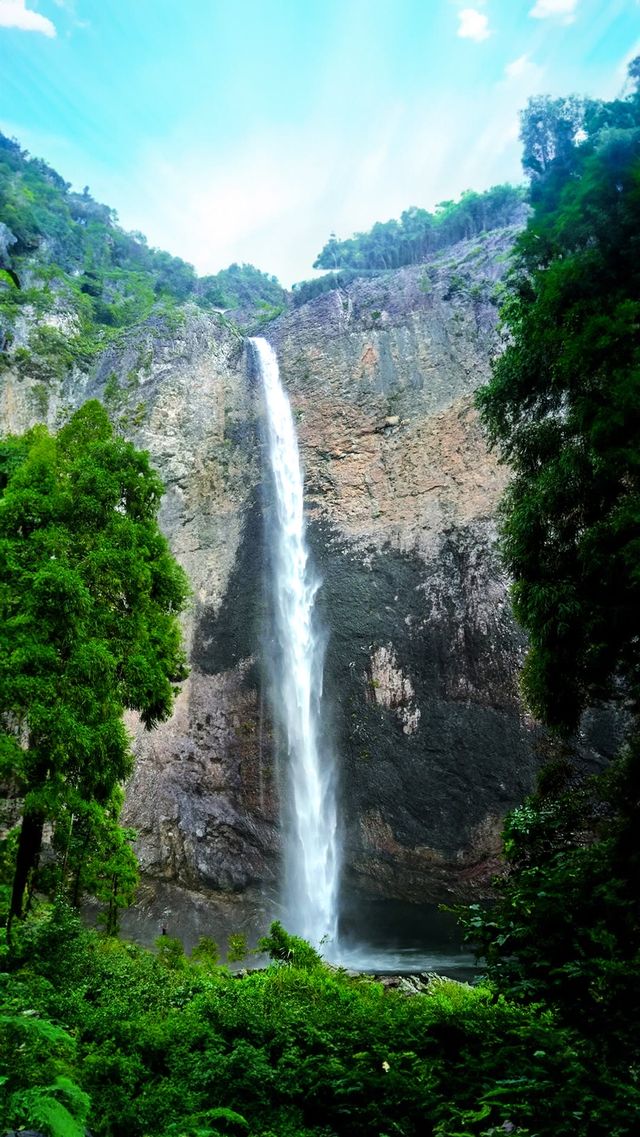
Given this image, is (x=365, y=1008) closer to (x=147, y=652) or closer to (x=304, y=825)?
(x=147, y=652)

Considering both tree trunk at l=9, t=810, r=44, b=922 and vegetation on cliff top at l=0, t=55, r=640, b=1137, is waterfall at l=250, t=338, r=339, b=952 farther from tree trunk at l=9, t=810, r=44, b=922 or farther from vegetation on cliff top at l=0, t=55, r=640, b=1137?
tree trunk at l=9, t=810, r=44, b=922

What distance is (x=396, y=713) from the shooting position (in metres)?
21.8

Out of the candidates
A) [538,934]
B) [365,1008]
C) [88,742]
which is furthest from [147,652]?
[538,934]

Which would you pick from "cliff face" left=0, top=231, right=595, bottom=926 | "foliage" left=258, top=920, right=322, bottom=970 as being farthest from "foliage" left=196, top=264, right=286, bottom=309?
"foliage" left=258, top=920, right=322, bottom=970

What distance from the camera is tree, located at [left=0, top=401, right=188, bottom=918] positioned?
821 centimetres

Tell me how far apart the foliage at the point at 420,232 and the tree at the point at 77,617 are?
Answer: 29.4 m

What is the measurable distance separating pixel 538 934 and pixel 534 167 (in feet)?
34.0

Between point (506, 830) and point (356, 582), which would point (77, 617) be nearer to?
point (506, 830)

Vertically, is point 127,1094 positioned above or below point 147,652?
below

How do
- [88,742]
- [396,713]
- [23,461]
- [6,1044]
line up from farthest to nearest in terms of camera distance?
1. [396,713]
2. [23,461]
3. [88,742]
4. [6,1044]

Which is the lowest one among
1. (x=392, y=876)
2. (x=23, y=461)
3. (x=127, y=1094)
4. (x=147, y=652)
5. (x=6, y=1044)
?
(x=392, y=876)

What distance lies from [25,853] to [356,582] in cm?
1729

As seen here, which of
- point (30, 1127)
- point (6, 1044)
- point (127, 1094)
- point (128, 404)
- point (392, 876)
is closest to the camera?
point (30, 1127)

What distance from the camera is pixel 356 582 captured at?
80.3 ft
